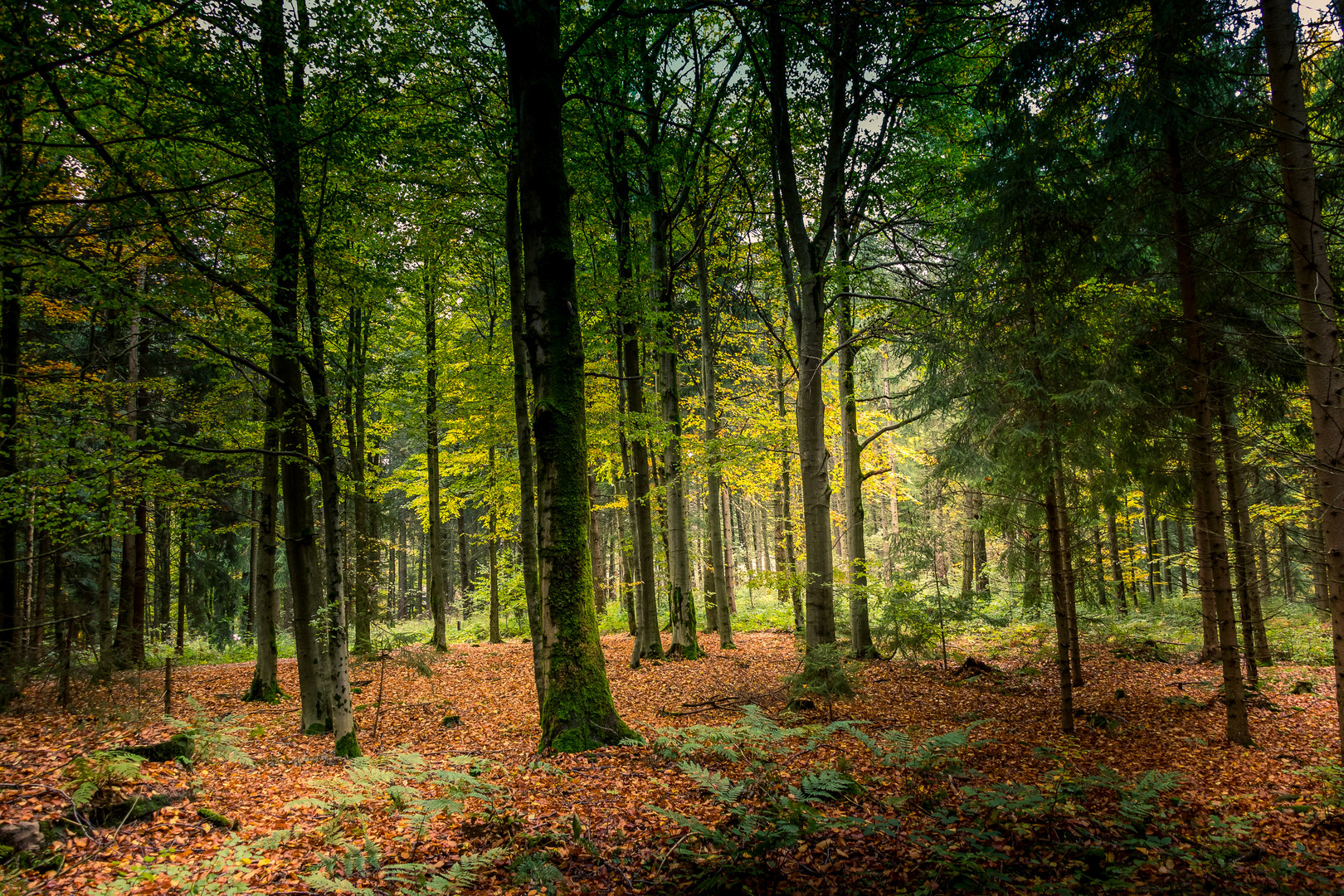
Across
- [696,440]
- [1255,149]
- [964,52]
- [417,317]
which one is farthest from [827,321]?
[417,317]

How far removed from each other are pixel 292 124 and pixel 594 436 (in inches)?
338

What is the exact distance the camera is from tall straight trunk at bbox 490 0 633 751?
5895mm

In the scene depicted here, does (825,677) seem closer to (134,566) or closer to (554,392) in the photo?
(554,392)

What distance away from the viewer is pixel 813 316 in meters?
9.18

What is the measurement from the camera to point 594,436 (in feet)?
46.5

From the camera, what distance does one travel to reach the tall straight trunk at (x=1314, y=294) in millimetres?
5031

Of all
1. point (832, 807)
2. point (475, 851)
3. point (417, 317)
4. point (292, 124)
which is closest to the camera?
point (475, 851)

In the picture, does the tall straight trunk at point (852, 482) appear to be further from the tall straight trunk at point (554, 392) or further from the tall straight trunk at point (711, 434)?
Answer: the tall straight trunk at point (554, 392)

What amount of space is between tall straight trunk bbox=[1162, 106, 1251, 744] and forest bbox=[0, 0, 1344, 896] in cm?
8

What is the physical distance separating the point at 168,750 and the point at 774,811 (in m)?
6.19

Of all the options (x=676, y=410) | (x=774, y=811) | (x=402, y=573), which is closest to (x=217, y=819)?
(x=774, y=811)

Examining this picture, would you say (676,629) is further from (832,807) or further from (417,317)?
(417,317)

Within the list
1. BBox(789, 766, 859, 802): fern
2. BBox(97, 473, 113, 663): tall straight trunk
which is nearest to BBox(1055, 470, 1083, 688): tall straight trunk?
BBox(789, 766, 859, 802): fern

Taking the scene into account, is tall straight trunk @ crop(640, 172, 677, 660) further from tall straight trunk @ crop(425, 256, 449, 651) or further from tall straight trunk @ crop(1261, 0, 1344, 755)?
tall straight trunk @ crop(1261, 0, 1344, 755)
